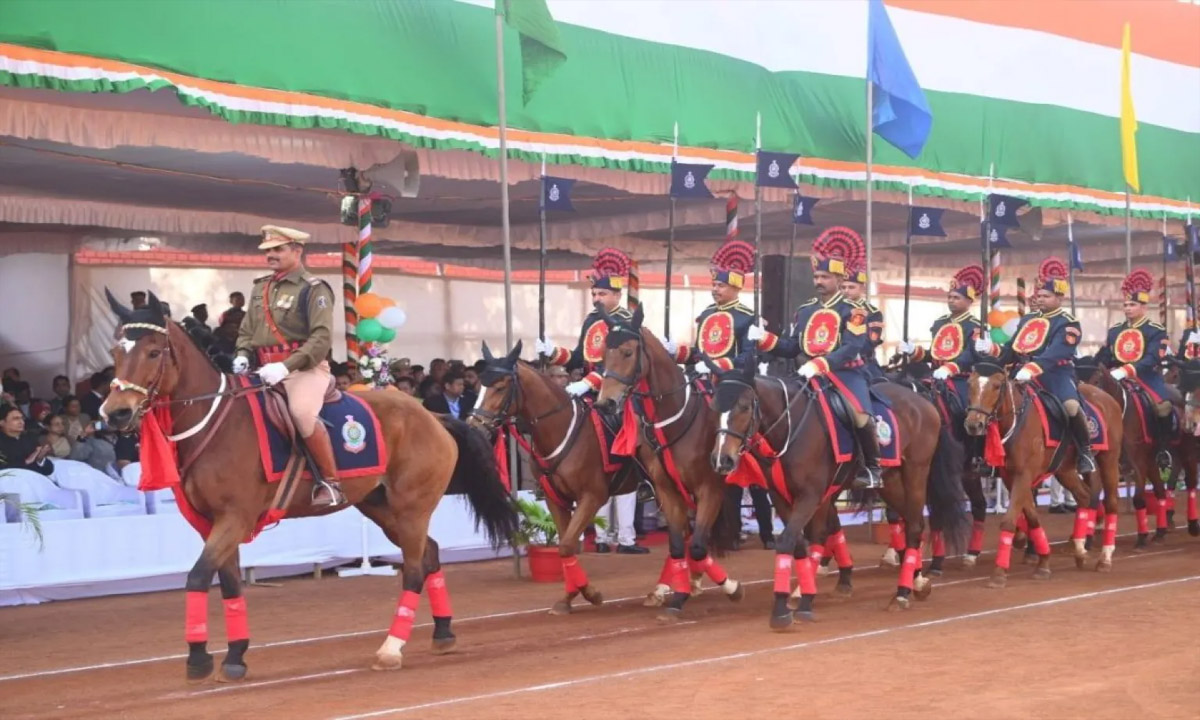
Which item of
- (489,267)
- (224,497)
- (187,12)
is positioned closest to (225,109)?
(187,12)

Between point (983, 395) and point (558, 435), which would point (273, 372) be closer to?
point (558, 435)

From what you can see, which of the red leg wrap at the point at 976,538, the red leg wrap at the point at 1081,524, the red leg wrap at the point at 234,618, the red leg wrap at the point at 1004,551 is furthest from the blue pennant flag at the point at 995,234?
the red leg wrap at the point at 234,618

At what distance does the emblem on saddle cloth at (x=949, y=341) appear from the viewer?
603 inches

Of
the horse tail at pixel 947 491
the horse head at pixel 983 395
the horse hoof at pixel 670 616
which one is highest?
the horse head at pixel 983 395

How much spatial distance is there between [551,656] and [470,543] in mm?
6125

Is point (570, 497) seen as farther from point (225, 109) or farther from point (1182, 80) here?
point (1182, 80)

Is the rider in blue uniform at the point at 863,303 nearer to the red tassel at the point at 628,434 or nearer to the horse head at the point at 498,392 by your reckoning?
the red tassel at the point at 628,434

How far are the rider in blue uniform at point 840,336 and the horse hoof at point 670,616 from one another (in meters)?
1.68

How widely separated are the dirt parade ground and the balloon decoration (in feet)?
6.48

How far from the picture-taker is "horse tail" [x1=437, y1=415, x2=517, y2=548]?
11.6 m

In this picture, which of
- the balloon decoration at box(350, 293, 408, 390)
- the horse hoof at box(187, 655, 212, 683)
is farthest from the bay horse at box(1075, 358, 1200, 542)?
the horse hoof at box(187, 655, 212, 683)

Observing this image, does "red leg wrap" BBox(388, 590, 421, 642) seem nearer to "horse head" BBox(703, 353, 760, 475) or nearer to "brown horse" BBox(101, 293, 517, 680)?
"brown horse" BBox(101, 293, 517, 680)

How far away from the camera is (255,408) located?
9547 mm

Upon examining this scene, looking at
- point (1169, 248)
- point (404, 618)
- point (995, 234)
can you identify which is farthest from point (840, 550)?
point (1169, 248)
